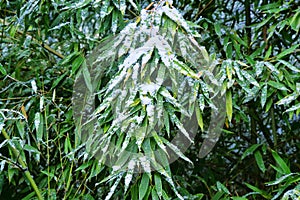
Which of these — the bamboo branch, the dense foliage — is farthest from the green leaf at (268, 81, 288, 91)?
the bamboo branch

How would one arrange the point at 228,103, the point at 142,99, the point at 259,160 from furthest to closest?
1. the point at 259,160
2. the point at 228,103
3. the point at 142,99

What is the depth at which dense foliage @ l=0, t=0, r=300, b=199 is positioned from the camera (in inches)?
36.4

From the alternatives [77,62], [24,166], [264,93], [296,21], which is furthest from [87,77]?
[296,21]

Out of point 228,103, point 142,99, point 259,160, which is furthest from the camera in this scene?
point 259,160

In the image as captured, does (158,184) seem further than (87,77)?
No

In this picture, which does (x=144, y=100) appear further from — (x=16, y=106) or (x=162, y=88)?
(x=16, y=106)

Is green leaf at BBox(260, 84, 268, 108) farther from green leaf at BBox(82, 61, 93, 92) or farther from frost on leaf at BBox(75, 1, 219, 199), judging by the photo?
green leaf at BBox(82, 61, 93, 92)

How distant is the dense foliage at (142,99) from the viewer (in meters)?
0.92

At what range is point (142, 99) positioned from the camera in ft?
2.88

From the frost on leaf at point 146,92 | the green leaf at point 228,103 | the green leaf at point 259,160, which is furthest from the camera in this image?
the green leaf at point 259,160

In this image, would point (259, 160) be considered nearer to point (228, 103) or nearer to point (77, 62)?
point (228, 103)

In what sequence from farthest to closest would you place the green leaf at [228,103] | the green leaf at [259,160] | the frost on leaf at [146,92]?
the green leaf at [259,160]
the green leaf at [228,103]
the frost on leaf at [146,92]

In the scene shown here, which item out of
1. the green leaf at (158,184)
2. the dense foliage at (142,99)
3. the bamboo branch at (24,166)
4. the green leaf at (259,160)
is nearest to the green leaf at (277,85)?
the dense foliage at (142,99)

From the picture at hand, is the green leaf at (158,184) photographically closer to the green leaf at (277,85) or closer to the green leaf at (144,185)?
the green leaf at (144,185)
